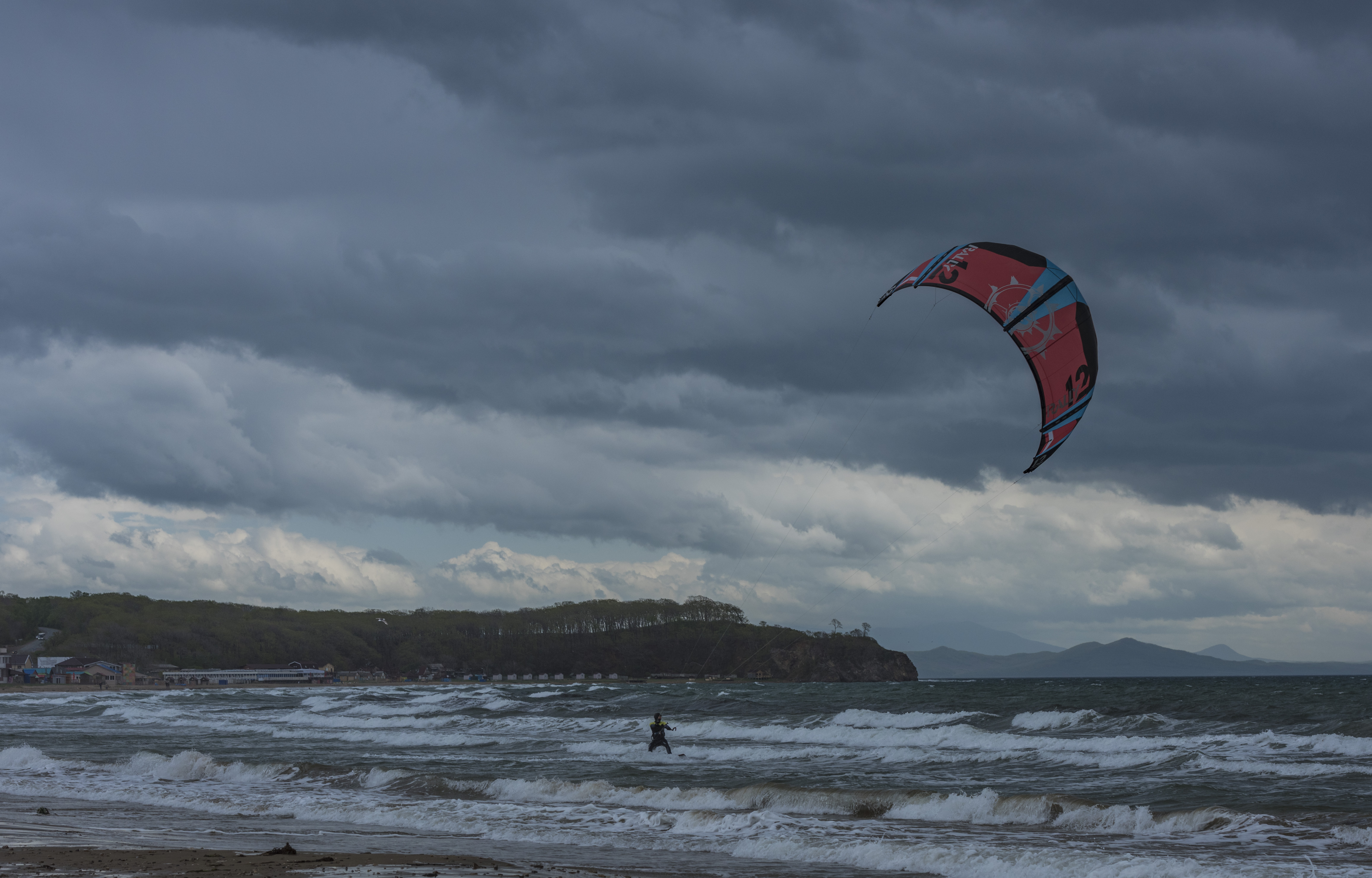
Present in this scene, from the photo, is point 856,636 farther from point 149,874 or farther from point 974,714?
point 149,874

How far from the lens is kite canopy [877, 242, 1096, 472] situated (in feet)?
45.9

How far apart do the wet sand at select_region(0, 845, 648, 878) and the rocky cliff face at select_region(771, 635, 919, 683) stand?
157 metres

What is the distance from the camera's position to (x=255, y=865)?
32.5 feet

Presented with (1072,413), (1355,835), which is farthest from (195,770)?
(1355,835)

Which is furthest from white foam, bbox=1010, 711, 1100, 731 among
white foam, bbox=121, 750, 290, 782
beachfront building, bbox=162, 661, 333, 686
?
beachfront building, bbox=162, 661, 333, 686

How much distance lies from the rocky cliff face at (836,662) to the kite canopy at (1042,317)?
15319 cm

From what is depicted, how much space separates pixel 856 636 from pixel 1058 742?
513ft

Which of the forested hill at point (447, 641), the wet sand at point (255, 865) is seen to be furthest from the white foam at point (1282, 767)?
the forested hill at point (447, 641)

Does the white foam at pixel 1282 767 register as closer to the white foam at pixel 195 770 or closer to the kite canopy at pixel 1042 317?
the kite canopy at pixel 1042 317

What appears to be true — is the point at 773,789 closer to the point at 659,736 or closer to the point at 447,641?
the point at 659,736

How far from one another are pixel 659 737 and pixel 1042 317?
14.0 metres

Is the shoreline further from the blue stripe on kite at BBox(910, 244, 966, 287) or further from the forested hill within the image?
the blue stripe on kite at BBox(910, 244, 966, 287)

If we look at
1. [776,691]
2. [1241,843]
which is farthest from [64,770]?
[776,691]

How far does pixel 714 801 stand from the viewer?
15.9 meters
